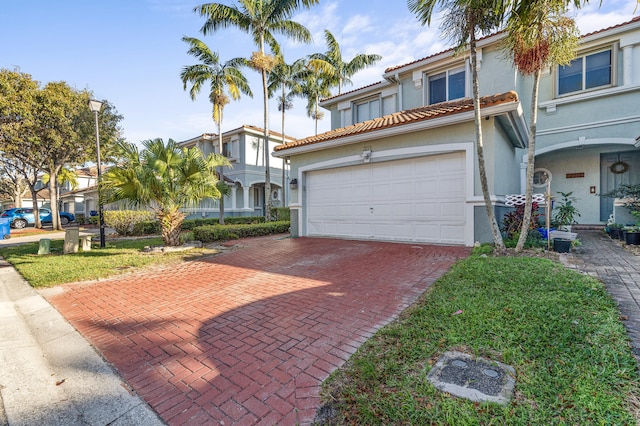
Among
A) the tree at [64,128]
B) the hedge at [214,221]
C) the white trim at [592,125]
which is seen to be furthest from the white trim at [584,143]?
the tree at [64,128]

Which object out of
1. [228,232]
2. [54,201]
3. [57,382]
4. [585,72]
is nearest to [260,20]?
[228,232]

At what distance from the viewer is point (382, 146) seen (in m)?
9.02

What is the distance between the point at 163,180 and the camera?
27.6 ft

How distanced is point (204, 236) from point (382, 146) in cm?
720

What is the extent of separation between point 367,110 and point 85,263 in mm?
13062

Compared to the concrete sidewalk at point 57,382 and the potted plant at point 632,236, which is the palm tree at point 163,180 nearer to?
the concrete sidewalk at point 57,382

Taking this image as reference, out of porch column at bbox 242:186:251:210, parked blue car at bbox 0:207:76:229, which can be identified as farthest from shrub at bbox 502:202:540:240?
parked blue car at bbox 0:207:76:229

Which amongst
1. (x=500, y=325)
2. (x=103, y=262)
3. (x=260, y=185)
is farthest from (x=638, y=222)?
(x=260, y=185)

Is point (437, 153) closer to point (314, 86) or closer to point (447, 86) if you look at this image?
point (447, 86)

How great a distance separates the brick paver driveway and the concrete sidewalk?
4.4 inches

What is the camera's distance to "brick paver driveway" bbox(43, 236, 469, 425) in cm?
226

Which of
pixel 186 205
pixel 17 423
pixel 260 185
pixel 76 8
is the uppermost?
pixel 76 8

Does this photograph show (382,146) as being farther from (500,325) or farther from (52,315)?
(52,315)

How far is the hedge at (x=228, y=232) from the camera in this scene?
10875 millimetres
